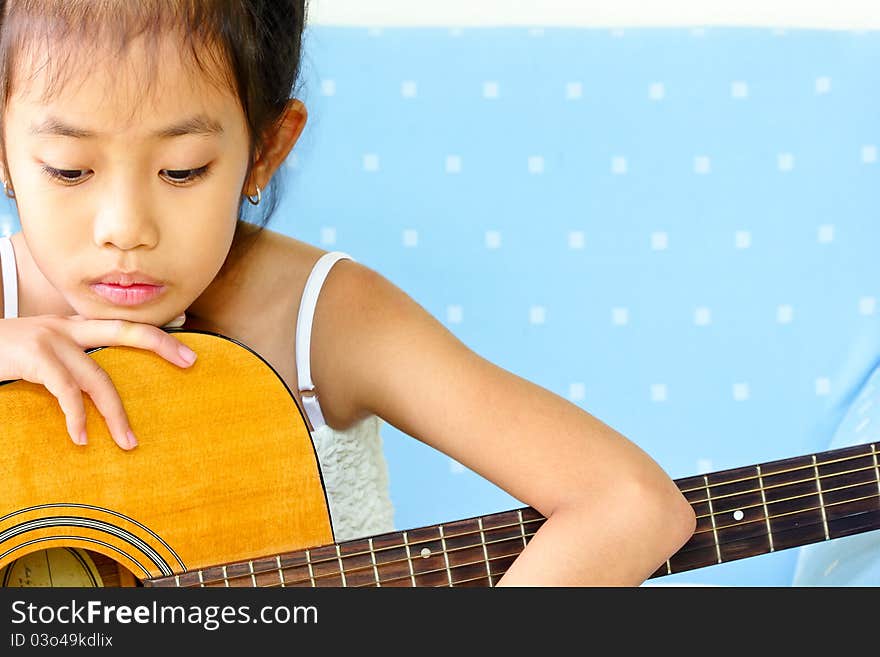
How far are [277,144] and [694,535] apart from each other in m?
0.45

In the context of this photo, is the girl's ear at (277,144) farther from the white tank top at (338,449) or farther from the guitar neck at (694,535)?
the guitar neck at (694,535)

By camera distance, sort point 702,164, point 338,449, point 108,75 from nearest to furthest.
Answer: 1. point 108,75
2. point 338,449
3. point 702,164

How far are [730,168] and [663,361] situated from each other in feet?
0.84

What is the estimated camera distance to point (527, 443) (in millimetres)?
803

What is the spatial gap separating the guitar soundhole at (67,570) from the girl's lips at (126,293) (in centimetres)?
18

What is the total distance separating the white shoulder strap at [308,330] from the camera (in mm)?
876

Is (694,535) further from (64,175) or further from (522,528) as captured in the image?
(64,175)

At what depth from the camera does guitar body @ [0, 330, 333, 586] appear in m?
0.72

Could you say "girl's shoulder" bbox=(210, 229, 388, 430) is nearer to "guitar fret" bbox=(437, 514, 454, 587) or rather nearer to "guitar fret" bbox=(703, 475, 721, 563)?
"guitar fret" bbox=(437, 514, 454, 587)

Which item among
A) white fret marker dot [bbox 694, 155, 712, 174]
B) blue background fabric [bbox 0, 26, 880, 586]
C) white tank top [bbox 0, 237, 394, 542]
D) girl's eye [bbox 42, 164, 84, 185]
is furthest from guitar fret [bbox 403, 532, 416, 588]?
white fret marker dot [bbox 694, 155, 712, 174]

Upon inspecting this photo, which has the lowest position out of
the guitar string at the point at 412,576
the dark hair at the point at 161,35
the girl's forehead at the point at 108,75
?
the guitar string at the point at 412,576

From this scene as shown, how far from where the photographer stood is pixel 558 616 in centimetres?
71

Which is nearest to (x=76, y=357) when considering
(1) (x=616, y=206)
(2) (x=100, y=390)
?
(2) (x=100, y=390)

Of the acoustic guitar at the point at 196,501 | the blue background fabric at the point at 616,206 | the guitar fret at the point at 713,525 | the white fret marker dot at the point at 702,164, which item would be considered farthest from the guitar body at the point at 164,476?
the white fret marker dot at the point at 702,164
